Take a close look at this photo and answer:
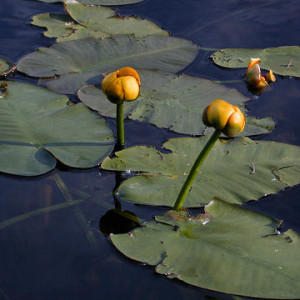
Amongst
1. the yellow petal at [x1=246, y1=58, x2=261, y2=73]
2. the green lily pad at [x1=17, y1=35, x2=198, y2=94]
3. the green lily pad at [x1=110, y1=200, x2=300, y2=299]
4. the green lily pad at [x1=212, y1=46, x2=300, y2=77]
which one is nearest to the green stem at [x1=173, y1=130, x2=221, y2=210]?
the green lily pad at [x1=110, y1=200, x2=300, y2=299]

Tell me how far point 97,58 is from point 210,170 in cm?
88

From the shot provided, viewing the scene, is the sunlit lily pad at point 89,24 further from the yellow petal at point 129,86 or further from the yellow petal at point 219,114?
the yellow petal at point 219,114

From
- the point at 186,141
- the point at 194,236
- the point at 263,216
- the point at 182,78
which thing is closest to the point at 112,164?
the point at 186,141

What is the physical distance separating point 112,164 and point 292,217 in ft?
1.93

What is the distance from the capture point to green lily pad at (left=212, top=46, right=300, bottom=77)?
7.49 ft

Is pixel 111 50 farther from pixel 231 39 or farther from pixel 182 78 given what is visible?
pixel 231 39

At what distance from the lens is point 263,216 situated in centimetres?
143

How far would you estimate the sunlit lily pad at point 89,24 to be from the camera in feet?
8.05

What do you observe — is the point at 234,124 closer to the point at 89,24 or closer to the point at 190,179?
the point at 190,179

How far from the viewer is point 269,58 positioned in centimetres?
235

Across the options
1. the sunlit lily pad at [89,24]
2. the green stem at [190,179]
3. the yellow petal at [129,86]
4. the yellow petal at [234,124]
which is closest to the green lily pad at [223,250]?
the green stem at [190,179]

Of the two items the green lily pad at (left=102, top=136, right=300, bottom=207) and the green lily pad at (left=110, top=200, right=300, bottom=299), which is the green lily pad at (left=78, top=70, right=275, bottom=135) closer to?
the green lily pad at (left=102, top=136, right=300, bottom=207)

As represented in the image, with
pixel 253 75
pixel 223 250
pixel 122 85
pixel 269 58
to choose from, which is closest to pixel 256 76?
pixel 253 75

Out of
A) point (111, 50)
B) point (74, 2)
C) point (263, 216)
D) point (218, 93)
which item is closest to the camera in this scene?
point (263, 216)
